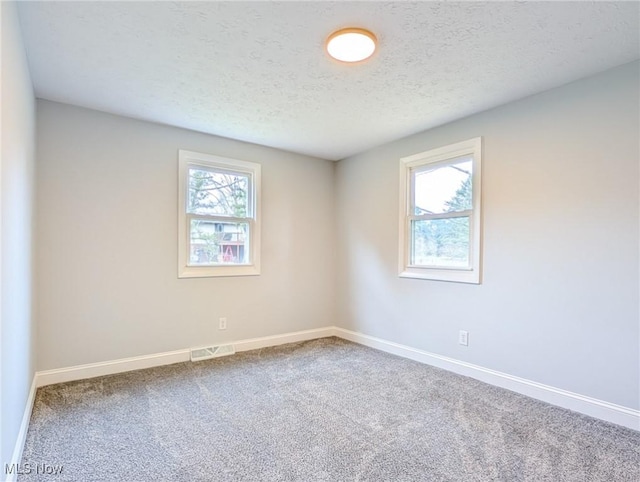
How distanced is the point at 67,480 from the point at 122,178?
2.44 m

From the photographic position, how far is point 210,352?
12.3 ft

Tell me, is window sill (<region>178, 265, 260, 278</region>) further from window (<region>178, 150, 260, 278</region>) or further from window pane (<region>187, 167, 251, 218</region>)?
window pane (<region>187, 167, 251, 218</region>)

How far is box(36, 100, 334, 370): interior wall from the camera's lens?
3.01m

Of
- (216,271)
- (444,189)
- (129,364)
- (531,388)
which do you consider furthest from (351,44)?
(129,364)

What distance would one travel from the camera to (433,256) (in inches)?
144

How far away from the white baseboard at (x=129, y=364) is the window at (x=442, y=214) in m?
1.78

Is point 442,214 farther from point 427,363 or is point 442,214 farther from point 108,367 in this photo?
point 108,367

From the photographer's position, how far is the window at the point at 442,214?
10.7ft

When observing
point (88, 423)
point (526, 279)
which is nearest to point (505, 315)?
point (526, 279)

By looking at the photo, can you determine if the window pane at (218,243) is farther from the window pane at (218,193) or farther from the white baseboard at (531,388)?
the white baseboard at (531,388)

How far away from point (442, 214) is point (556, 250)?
3.56 feet

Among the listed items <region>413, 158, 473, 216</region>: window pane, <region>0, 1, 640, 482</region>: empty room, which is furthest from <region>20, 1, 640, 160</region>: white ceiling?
<region>413, 158, 473, 216</region>: window pane

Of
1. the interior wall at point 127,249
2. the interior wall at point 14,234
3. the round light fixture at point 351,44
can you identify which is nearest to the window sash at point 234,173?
the interior wall at point 127,249

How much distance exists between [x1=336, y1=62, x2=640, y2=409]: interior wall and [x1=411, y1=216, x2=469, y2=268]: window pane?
217 millimetres
